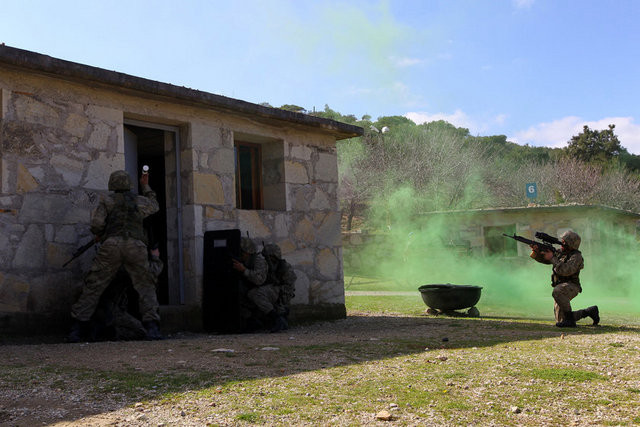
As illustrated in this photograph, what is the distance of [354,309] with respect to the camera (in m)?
11.2

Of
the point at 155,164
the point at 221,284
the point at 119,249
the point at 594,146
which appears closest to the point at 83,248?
the point at 119,249

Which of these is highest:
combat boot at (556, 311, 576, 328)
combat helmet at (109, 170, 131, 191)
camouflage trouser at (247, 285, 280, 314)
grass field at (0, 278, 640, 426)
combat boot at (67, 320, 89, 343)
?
combat helmet at (109, 170, 131, 191)

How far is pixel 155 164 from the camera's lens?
32.0 ft

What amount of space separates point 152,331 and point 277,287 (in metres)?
1.96

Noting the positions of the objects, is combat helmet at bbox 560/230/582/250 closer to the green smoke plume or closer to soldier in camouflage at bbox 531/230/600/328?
soldier in camouflage at bbox 531/230/600/328

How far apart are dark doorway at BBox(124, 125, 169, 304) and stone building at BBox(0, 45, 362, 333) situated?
23 mm

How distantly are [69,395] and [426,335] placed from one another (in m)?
4.10

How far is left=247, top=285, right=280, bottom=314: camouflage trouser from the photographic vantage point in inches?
302

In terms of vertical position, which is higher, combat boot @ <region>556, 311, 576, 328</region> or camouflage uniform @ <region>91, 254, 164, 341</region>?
camouflage uniform @ <region>91, 254, 164, 341</region>

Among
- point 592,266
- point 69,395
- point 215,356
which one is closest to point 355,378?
point 215,356

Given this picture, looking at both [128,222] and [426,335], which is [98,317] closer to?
[128,222]

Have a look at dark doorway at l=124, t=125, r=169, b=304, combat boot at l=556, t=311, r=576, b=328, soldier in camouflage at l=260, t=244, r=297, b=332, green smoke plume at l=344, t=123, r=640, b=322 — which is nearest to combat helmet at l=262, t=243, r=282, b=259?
soldier in camouflage at l=260, t=244, r=297, b=332

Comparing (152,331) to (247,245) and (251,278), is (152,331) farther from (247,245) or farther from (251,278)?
(247,245)

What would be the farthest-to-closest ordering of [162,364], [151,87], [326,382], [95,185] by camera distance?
[151,87] < [95,185] < [162,364] < [326,382]
